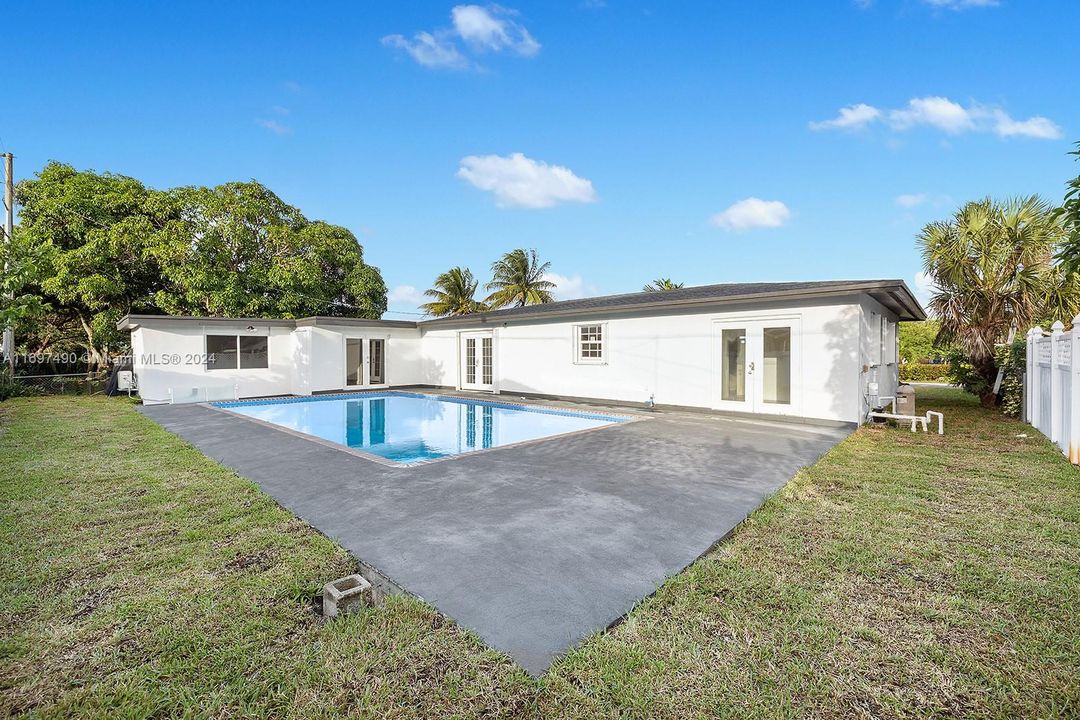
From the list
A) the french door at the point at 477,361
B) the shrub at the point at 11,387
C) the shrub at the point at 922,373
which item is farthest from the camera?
the shrub at the point at 922,373

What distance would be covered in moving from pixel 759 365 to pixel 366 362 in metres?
12.8

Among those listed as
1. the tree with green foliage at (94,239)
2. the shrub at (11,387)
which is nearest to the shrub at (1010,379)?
the tree with green foliage at (94,239)

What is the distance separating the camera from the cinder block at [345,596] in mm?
2629

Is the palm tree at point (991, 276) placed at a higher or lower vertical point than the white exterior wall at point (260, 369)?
higher

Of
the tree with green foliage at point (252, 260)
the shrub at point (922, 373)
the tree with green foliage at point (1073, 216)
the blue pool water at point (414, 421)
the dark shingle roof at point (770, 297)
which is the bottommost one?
the blue pool water at point (414, 421)

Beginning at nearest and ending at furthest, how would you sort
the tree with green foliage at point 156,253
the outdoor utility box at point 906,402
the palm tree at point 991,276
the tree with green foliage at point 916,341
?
1. the outdoor utility box at point 906,402
2. the palm tree at point 991,276
3. the tree with green foliage at point 156,253
4. the tree with green foliage at point 916,341

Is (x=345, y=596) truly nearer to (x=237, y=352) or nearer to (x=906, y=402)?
(x=906, y=402)

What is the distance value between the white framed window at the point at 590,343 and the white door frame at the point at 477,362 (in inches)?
130

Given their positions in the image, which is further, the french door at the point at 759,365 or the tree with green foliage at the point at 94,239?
the tree with green foliage at the point at 94,239

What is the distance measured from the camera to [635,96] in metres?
15.7

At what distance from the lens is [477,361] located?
16688mm

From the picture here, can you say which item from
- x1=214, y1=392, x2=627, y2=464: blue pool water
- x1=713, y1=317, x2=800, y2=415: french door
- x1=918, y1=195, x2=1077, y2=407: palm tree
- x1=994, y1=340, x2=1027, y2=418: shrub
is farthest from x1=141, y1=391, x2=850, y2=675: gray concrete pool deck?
x1=918, y1=195, x2=1077, y2=407: palm tree

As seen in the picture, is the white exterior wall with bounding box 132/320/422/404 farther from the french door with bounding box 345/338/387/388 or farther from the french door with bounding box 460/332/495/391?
the french door with bounding box 460/332/495/391

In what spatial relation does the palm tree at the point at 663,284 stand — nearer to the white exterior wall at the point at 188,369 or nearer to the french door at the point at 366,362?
the french door at the point at 366,362
